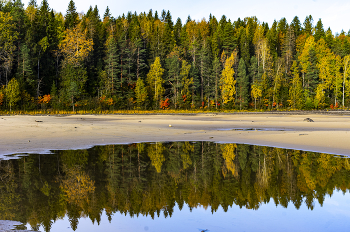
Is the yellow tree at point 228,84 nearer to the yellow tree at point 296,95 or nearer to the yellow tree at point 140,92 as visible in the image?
the yellow tree at point 296,95

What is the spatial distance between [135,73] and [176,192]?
6672 centimetres

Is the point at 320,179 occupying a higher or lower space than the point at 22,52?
lower

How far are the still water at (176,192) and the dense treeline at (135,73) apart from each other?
5188cm

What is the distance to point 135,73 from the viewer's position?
72.4 metres

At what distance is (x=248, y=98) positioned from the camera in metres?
73.6

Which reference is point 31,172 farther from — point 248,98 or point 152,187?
point 248,98

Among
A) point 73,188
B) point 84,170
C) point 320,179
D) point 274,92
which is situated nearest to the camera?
point 73,188

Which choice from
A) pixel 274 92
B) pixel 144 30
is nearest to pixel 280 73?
pixel 274 92

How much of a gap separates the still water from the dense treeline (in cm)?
5188

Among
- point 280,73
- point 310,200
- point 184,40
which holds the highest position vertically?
point 184,40

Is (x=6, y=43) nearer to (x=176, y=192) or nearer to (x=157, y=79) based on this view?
(x=157, y=79)

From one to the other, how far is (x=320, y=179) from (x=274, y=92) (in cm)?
6629

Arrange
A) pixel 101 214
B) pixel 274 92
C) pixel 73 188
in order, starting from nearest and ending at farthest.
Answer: pixel 101 214 → pixel 73 188 → pixel 274 92

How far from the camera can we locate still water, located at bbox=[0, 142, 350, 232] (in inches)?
224
